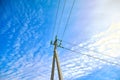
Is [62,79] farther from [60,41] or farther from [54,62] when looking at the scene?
[60,41]

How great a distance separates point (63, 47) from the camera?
22484mm

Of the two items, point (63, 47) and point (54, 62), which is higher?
point (63, 47)

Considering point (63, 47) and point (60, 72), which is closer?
point (60, 72)

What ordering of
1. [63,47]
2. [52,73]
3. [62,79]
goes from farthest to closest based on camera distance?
[63,47] → [52,73] → [62,79]

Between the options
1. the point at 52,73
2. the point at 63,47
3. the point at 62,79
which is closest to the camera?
the point at 62,79

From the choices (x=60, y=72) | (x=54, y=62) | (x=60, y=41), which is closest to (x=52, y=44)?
(x=60, y=41)

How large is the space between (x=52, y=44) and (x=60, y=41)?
1285 mm

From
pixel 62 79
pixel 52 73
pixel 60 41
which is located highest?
pixel 60 41

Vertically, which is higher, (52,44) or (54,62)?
(52,44)

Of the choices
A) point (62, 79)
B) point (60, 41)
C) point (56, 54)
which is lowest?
point (62, 79)

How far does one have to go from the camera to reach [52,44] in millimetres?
23156

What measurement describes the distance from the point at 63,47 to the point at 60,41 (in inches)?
41.2

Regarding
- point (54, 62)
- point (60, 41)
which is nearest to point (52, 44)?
point (60, 41)

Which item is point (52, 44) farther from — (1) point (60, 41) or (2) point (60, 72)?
(2) point (60, 72)
